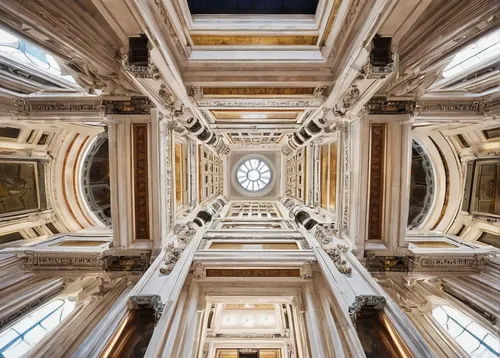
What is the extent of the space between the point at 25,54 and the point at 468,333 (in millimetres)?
13120

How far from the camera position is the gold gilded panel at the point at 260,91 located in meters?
8.98

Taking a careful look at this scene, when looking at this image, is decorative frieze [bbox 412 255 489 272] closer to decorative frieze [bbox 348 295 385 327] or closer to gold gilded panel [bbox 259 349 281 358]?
decorative frieze [bbox 348 295 385 327]

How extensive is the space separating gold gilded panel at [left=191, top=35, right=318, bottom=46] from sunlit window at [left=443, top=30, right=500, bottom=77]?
13.3 ft

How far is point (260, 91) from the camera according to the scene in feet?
29.5

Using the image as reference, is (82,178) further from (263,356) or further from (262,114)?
(263,356)

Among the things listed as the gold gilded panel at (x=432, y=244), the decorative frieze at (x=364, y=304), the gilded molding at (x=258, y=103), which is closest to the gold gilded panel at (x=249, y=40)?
the gilded molding at (x=258, y=103)

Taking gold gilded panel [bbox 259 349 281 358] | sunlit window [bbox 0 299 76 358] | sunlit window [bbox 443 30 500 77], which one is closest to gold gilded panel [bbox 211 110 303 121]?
sunlit window [bbox 443 30 500 77]

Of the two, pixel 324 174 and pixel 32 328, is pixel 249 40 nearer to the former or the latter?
pixel 324 174

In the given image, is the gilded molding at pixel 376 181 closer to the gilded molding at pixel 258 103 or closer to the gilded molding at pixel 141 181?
the gilded molding at pixel 258 103

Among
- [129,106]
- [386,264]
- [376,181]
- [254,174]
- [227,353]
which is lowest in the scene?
[227,353]

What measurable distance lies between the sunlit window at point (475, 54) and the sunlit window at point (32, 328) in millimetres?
12023

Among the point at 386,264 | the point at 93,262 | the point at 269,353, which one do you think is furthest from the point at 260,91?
the point at 269,353

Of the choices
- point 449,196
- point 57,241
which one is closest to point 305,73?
point 449,196

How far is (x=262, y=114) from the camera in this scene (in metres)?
12.8
